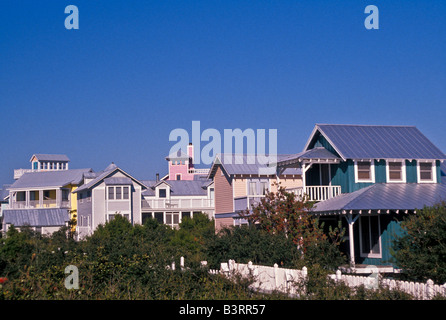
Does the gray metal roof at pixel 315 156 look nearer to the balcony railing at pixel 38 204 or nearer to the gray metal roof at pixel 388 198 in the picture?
the gray metal roof at pixel 388 198

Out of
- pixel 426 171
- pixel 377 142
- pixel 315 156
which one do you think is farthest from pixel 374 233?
pixel 377 142

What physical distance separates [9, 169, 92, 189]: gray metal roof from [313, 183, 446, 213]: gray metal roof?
1725 inches

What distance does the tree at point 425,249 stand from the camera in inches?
600

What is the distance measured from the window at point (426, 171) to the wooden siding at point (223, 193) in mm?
13833

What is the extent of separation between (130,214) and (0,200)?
37.7 metres

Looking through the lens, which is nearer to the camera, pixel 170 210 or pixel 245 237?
pixel 245 237

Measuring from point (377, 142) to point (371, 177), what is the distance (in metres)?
2.60

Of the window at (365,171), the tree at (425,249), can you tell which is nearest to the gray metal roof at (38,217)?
the window at (365,171)

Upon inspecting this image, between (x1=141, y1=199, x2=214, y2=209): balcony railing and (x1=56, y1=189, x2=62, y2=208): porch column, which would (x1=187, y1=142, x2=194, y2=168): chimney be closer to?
(x1=141, y1=199, x2=214, y2=209): balcony railing

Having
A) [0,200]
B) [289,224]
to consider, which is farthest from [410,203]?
[0,200]

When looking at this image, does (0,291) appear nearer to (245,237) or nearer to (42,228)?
(245,237)

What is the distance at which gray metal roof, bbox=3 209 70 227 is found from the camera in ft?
207

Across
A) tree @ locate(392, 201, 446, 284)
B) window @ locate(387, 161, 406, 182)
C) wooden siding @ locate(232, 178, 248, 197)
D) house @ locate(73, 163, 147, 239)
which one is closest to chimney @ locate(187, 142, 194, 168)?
house @ locate(73, 163, 147, 239)

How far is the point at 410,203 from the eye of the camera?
990 inches
